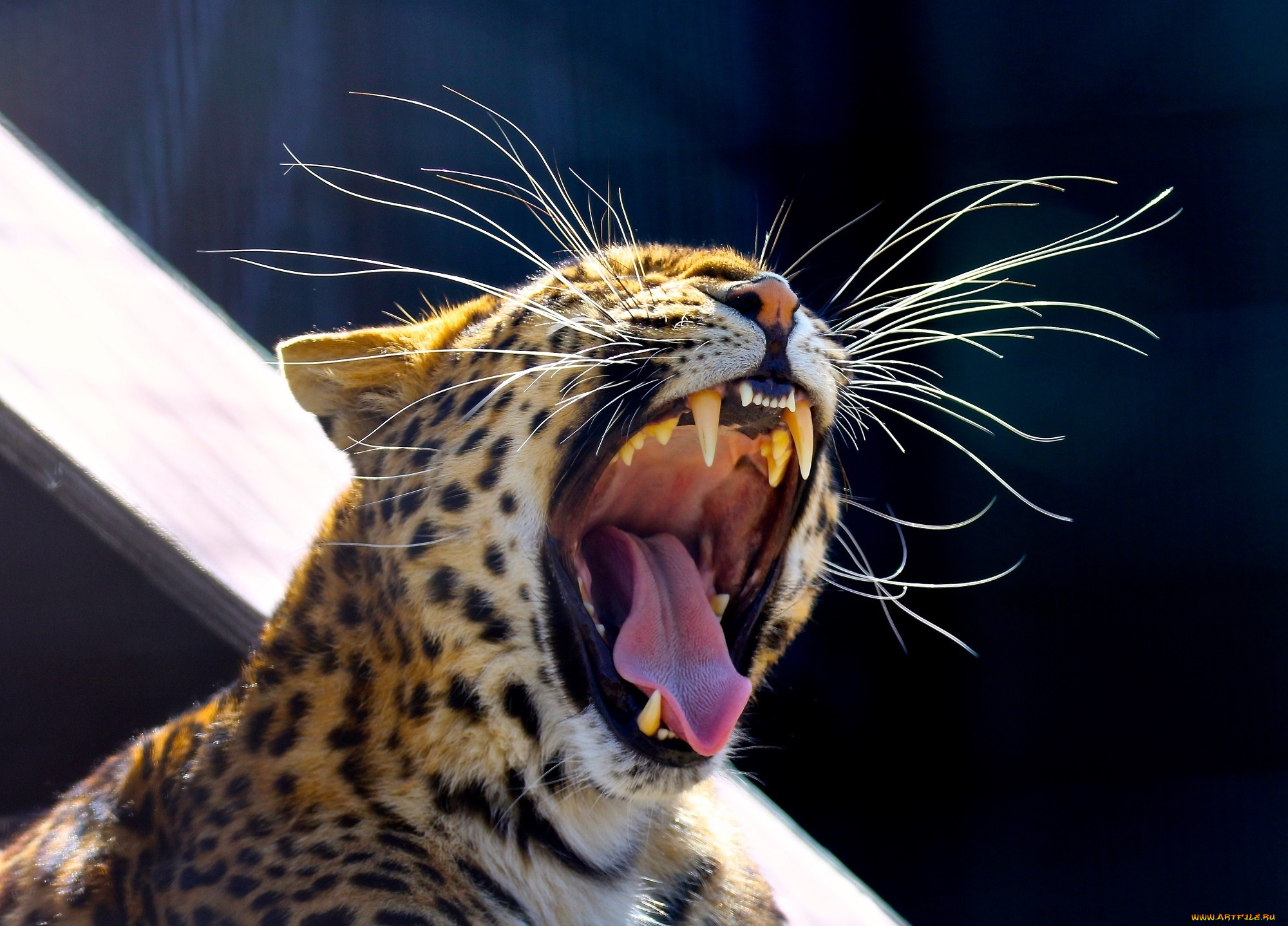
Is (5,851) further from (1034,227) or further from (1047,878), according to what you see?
(1034,227)

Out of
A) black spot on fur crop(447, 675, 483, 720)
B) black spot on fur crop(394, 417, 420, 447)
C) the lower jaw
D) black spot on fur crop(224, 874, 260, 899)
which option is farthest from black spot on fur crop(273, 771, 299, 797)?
black spot on fur crop(394, 417, 420, 447)

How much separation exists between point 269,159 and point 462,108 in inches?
27.0

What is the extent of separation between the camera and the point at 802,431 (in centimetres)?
147

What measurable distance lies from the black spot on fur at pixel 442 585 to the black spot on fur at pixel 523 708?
137 mm

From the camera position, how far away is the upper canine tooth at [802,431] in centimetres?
146

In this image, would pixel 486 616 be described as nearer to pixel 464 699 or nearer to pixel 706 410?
pixel 464 699

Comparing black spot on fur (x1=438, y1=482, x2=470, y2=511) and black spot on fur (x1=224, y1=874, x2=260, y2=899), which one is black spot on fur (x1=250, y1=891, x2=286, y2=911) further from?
black spot on fur (x1=438, y1=482, x2=470, y2=511)

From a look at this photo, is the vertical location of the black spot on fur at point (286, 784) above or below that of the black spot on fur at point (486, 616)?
below

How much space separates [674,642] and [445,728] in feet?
1.12

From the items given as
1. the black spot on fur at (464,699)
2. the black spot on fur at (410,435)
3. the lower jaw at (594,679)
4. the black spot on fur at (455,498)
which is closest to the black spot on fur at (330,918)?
the black spot on fur at (464,699)

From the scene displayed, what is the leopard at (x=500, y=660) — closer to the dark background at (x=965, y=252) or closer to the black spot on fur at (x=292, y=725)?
the black spot on fur at (x=292, y=725)

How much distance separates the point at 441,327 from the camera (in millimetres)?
1729

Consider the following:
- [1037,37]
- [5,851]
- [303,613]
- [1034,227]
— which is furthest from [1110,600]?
[5,851]

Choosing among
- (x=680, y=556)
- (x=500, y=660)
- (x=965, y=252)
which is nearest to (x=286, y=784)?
(x=500, y=660)
